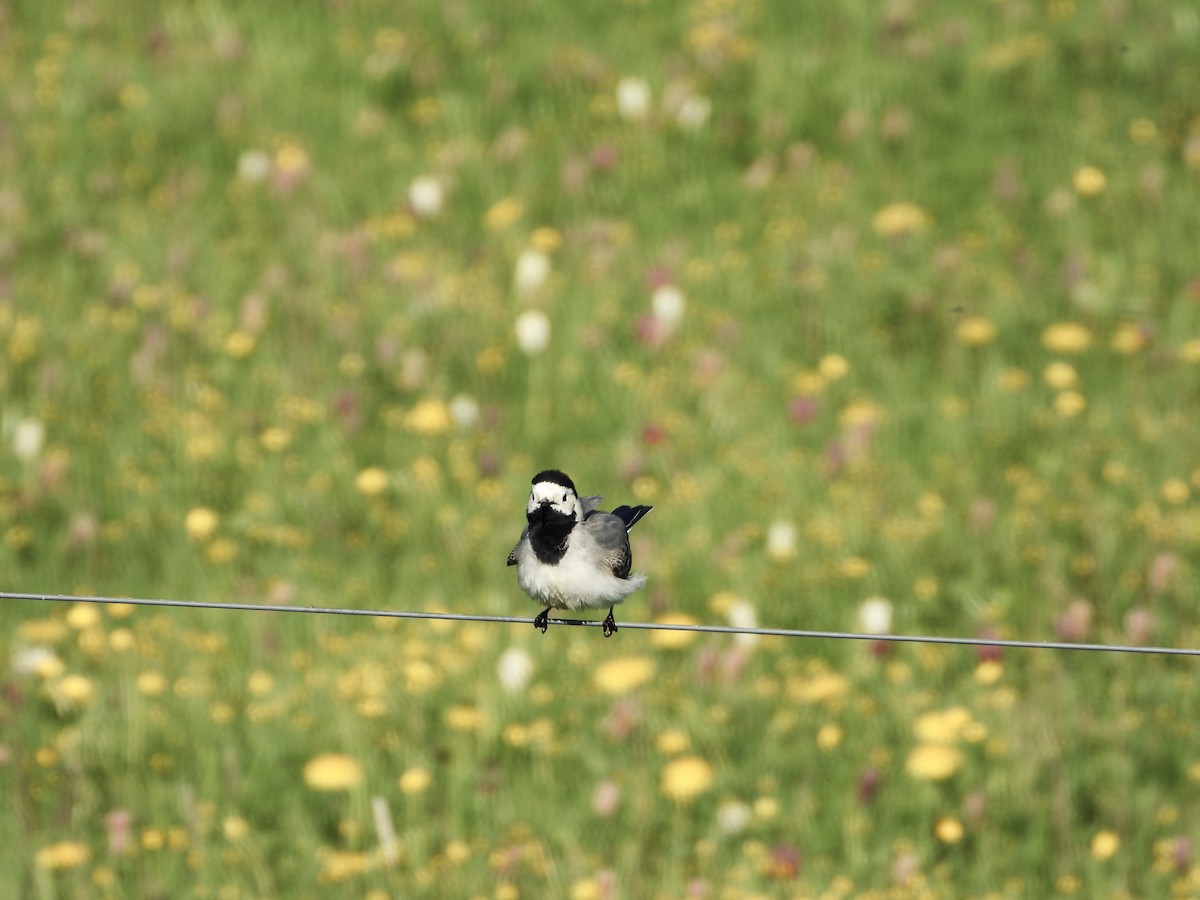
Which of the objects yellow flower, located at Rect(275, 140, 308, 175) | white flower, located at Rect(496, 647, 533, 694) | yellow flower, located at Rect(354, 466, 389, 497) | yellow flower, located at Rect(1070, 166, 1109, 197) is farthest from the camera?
yellow flower, located at Rect(275, 140, 308, 175)

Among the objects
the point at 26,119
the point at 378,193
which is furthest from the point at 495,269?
the point at 26,119

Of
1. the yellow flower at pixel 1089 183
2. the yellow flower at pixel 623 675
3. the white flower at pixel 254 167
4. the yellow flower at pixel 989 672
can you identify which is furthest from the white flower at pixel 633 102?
the yellow flower at pixel 989 672

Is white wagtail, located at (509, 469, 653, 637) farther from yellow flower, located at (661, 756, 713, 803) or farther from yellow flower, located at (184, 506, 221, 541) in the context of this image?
yellow flower, located at (184, 506, 221, 541)

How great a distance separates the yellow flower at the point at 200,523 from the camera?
220 inches

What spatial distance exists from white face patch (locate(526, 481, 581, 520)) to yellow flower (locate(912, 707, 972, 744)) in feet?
5.49

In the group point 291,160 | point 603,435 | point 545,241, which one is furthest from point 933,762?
point 291,160

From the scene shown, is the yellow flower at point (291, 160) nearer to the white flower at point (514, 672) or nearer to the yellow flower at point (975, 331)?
the yellow flower at point (975, 331)

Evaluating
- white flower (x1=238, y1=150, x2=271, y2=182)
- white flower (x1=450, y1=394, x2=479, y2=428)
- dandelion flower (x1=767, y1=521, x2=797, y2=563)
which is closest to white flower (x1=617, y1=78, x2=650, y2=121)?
white flower (x1=238, y1=150, x2=271, y2=182)

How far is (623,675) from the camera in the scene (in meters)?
4.85

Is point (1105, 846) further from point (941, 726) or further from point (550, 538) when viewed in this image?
point (550, 538)

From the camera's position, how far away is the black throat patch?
353 centimetres

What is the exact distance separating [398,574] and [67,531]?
4.04 feet

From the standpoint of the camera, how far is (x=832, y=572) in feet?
17.6

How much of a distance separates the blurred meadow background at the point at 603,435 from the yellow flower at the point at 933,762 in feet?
0.10
